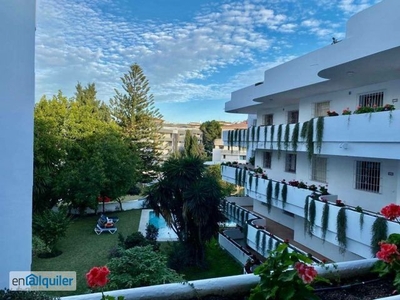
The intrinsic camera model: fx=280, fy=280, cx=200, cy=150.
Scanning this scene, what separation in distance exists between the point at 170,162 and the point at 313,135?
5.68 m

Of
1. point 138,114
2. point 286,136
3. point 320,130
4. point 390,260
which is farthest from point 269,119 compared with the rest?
point 138,114

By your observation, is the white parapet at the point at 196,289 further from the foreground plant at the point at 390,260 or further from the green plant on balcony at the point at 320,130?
the green plant on balcony at the point at 320,130

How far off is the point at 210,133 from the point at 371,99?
3379 centimetres

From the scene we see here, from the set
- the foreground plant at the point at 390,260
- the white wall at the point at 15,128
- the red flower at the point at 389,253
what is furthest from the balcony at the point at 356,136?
the white wall at the point at 15,128

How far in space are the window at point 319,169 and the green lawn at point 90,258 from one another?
453 cm

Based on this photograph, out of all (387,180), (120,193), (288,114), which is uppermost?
(288,114)

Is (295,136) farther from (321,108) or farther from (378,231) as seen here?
(378,231)

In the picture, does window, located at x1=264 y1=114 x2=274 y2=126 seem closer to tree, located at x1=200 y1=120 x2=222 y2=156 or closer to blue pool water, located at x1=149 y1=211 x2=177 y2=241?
blue pool water, located at x1=149 y1=211 x2=177 y2=241

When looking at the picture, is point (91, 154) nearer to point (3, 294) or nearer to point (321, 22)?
point (321, 22)

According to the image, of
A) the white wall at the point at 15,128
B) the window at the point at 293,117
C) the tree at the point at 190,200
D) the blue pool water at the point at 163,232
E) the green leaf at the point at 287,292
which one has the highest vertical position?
the window at the point at 293,117

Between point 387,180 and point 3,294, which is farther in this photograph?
point 387,180

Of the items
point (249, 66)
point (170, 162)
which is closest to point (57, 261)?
point (170, 162)

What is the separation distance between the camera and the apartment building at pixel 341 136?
255 inches

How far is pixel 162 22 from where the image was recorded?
47.2 feet
